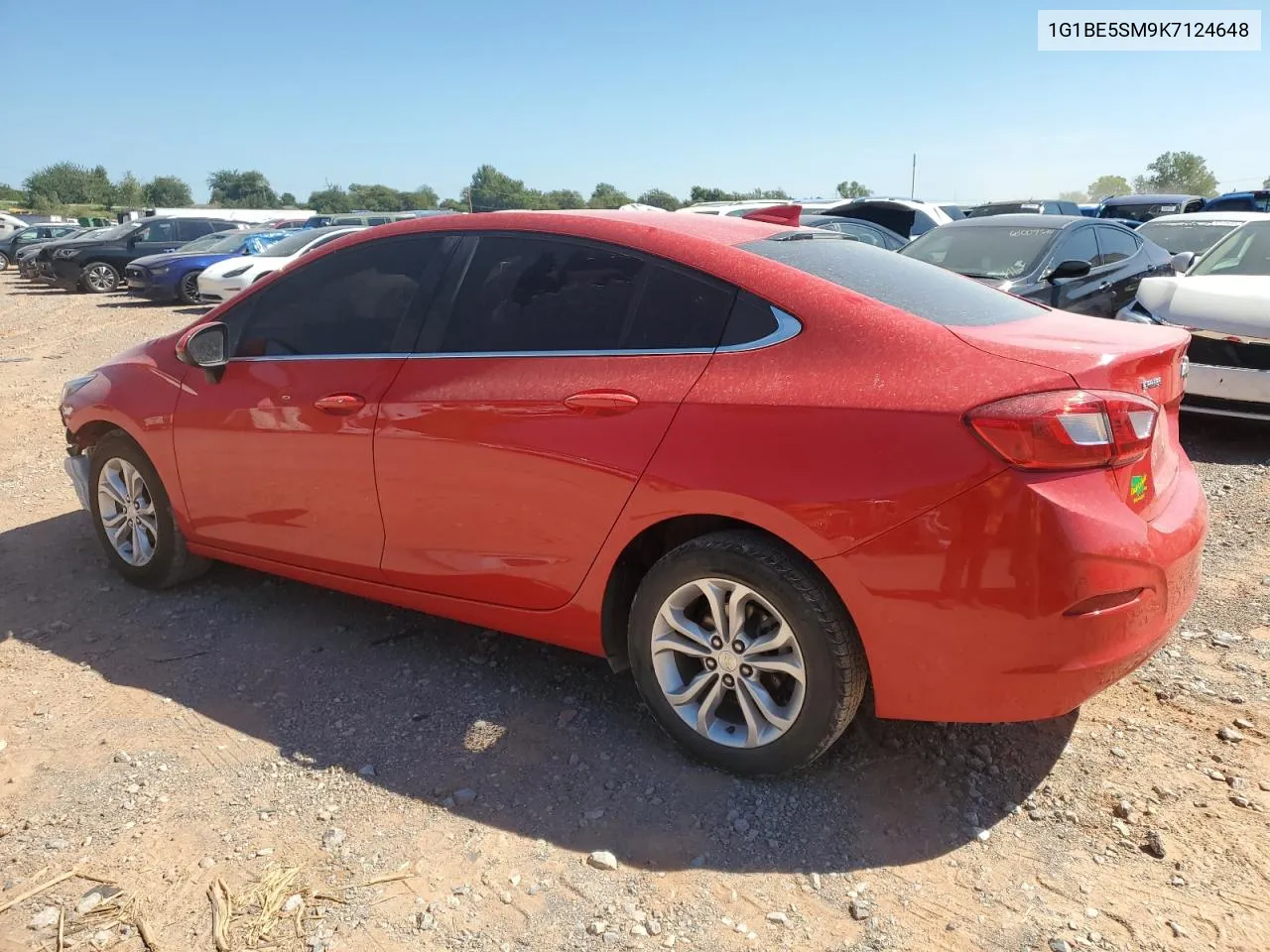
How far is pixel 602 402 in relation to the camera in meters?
2.90

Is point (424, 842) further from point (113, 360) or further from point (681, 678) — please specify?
point (113, 360)

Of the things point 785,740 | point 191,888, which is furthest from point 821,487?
point 191,888

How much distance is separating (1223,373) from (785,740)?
4732 millimetres

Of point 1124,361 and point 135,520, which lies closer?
point 1124,361

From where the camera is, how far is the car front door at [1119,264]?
26.7 ft

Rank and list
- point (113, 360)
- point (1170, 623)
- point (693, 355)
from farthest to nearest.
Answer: point (113, 360) < point (693, 355) < point (1170, 623)

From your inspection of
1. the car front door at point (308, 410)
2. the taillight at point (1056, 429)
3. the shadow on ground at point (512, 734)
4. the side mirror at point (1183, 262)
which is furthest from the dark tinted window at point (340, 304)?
the side mirror at point (1183, 262)

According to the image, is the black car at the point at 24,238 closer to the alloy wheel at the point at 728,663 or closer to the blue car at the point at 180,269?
the blue car at the point at 180,269

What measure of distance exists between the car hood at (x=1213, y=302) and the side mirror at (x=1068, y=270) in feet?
1.78

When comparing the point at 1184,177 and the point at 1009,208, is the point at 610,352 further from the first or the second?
the point at 1184,177

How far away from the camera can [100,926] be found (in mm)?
2416

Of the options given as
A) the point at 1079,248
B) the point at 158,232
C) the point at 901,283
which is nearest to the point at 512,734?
the point at 901,283

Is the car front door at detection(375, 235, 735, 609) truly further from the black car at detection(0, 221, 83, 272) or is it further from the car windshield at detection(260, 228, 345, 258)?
the black car at detection(0, 221, 83, 272)

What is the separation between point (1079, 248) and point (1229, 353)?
2273 mm
